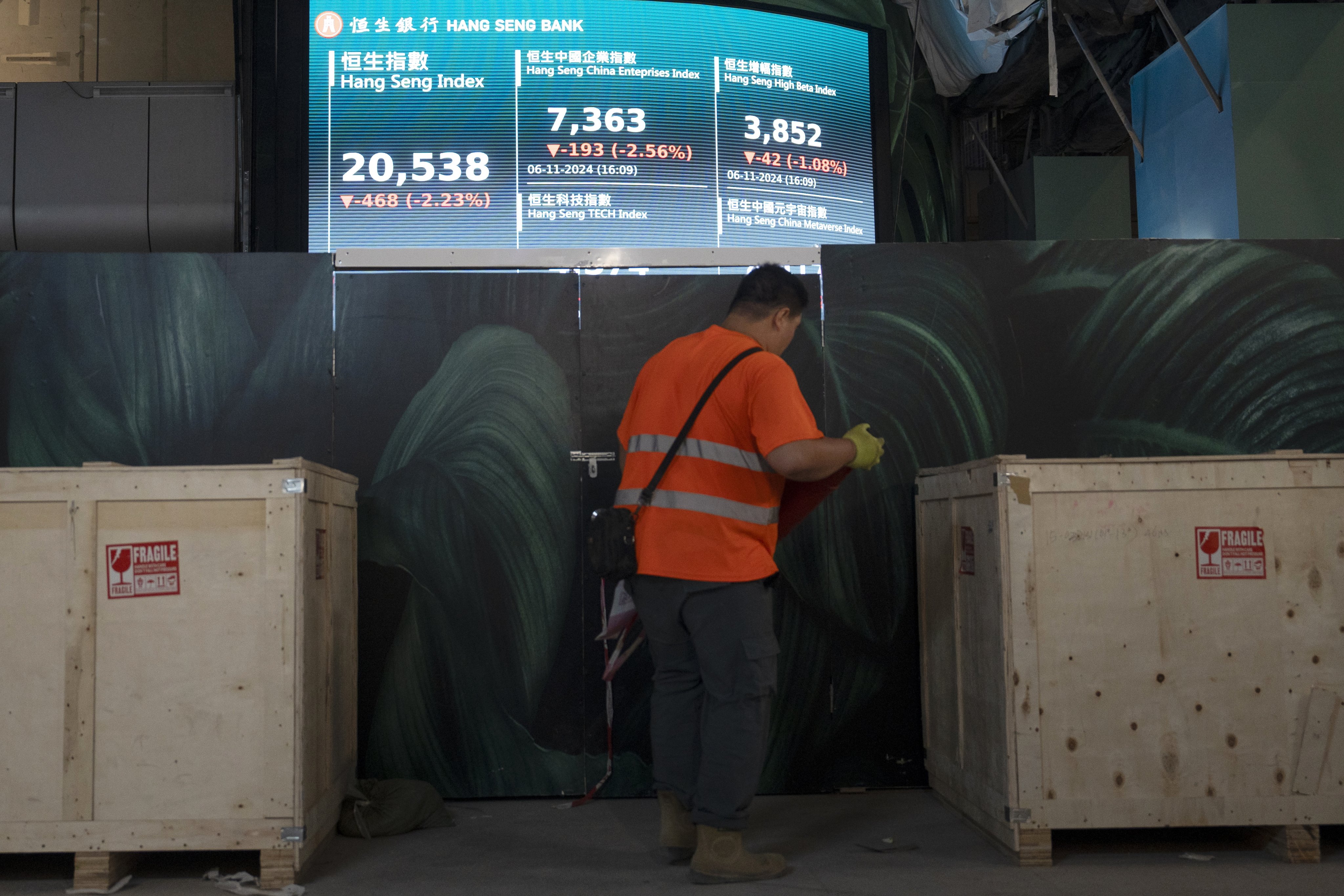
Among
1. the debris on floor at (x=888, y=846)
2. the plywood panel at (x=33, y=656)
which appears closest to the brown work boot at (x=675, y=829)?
the debris on floor at (x=888, y=846)

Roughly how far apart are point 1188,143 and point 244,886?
6.29 meters

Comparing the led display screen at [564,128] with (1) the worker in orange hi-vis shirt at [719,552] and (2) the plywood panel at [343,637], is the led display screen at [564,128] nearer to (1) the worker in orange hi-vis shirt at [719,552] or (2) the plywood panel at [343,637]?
(2) the plywood panel at [343,637]

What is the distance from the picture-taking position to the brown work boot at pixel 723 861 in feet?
10.7

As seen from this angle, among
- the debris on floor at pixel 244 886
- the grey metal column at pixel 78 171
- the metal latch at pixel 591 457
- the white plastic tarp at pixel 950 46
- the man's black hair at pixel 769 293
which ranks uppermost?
the white plastic tarp at pixel 950 46

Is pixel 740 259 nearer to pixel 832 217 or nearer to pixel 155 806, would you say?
pixel 832 217

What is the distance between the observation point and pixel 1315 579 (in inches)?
140

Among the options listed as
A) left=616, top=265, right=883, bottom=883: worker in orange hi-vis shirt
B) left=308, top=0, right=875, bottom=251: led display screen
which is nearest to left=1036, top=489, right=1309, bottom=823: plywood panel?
left=616, top=265, right=883, bottom=883: worker in orange hi-vis shirt

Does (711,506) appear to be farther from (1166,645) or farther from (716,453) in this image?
(1166,645)

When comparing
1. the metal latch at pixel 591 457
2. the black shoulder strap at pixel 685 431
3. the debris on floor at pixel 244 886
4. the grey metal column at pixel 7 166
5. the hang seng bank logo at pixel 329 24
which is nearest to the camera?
the debris on floor at pixel 244 886

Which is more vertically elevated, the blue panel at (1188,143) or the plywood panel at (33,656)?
the blue panel at (1188,143)

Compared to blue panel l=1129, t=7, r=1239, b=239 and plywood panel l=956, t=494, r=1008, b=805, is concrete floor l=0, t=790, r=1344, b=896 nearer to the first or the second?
plywood panel l=956, t=494, r=1008, b=805

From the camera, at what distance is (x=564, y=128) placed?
20.2 feet

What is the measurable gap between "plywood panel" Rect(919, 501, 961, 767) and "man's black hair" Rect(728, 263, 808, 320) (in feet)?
3.55

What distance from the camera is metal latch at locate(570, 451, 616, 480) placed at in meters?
4.57
